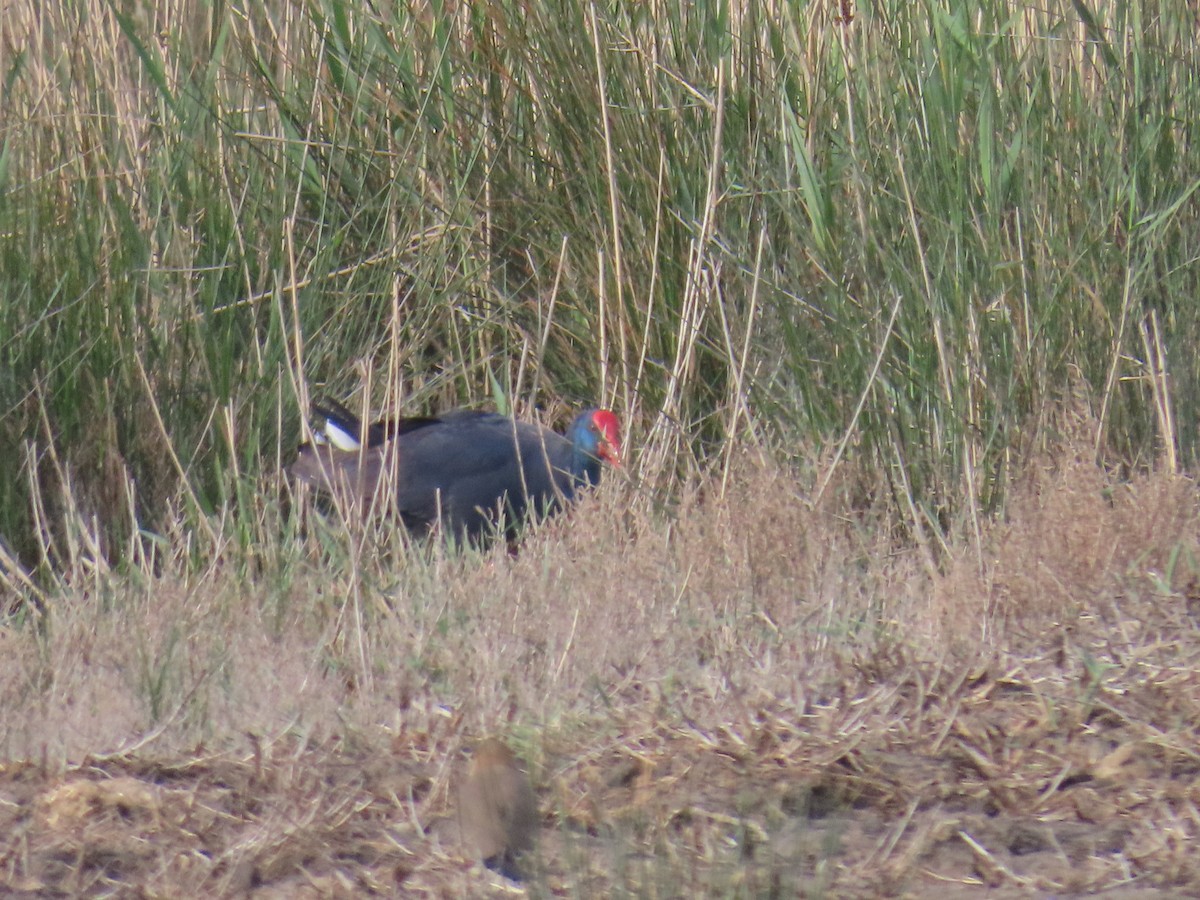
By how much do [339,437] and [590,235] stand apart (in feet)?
2.65

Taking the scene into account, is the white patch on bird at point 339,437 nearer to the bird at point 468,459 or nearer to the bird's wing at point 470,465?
the bird at point 468,459

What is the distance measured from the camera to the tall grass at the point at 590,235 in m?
3.29

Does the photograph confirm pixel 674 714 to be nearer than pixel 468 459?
Yes

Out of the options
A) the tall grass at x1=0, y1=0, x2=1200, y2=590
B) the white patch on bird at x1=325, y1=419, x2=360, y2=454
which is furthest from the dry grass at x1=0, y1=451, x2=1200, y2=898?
the white patch on bird at x1=325, y1=419, x2=360, y2=454

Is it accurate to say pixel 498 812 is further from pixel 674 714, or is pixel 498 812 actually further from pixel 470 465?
pixel 470 465

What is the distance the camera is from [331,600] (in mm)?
2945

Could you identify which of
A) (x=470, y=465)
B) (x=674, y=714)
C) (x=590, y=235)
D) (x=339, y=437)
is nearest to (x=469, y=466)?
(x=470, y=465)

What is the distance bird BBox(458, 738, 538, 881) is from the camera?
6.39 ft

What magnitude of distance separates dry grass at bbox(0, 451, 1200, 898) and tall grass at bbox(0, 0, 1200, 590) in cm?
34

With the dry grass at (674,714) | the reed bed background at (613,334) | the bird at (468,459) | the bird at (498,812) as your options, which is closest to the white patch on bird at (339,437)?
the bird at (468,459)

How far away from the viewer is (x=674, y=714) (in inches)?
91.6

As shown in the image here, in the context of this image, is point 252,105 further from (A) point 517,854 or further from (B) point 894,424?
(A) point 517,854

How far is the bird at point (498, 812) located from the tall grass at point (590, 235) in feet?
4.24

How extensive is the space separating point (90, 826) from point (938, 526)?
165cm
